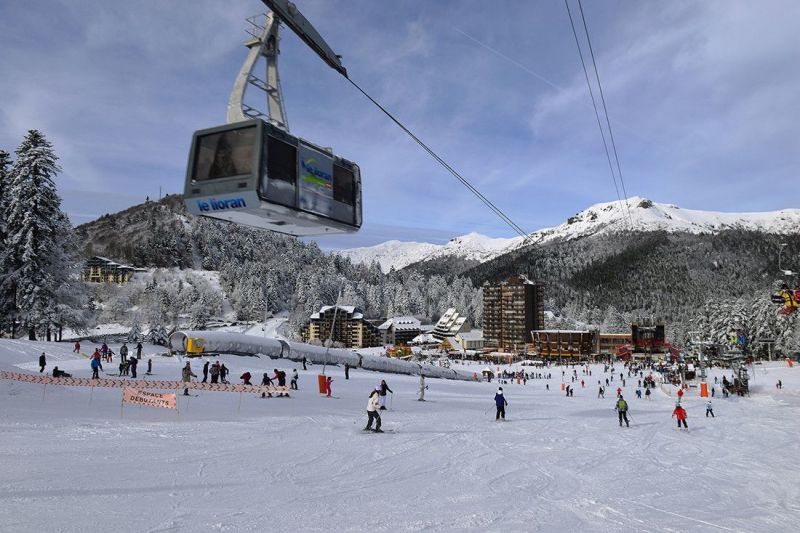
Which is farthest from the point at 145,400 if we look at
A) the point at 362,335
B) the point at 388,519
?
the point at 362,335

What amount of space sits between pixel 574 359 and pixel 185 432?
373 feet

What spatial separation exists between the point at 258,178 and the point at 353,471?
6.32 m

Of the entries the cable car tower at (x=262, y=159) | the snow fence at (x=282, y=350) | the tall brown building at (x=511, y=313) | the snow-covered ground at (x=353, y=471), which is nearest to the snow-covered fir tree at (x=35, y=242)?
the snow fence at (x=282, y=350)

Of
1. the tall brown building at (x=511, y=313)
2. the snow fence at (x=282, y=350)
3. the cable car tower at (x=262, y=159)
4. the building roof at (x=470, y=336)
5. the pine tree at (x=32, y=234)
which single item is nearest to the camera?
the cable car tower at (x=262, y=159)

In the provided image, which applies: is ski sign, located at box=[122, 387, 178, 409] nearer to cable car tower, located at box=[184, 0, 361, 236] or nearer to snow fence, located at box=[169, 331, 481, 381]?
cable car tower, located at box=[184, 0, 361, 236]

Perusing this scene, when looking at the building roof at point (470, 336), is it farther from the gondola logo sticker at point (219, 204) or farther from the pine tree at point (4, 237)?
the gondola logo sticker at point (219, 204)

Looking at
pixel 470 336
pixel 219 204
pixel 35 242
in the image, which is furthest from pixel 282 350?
pixel 470 336

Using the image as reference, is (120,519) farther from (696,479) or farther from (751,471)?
(751,471)

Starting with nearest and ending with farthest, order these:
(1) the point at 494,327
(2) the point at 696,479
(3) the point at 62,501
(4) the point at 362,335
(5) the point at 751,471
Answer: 1. (3) the point at 62,501
2. (2) the point at 696,479
3. (5) the point at 751,471
4. (4) the point at 362,335
5. (1) the point at 494,327

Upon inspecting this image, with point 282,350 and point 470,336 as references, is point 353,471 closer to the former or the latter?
point 282,350

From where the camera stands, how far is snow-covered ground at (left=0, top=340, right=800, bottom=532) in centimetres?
775

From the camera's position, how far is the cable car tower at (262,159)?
411 inches

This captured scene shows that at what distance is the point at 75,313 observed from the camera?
3503 centimetres

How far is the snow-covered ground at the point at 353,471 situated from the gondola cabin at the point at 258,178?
17.4 feet
